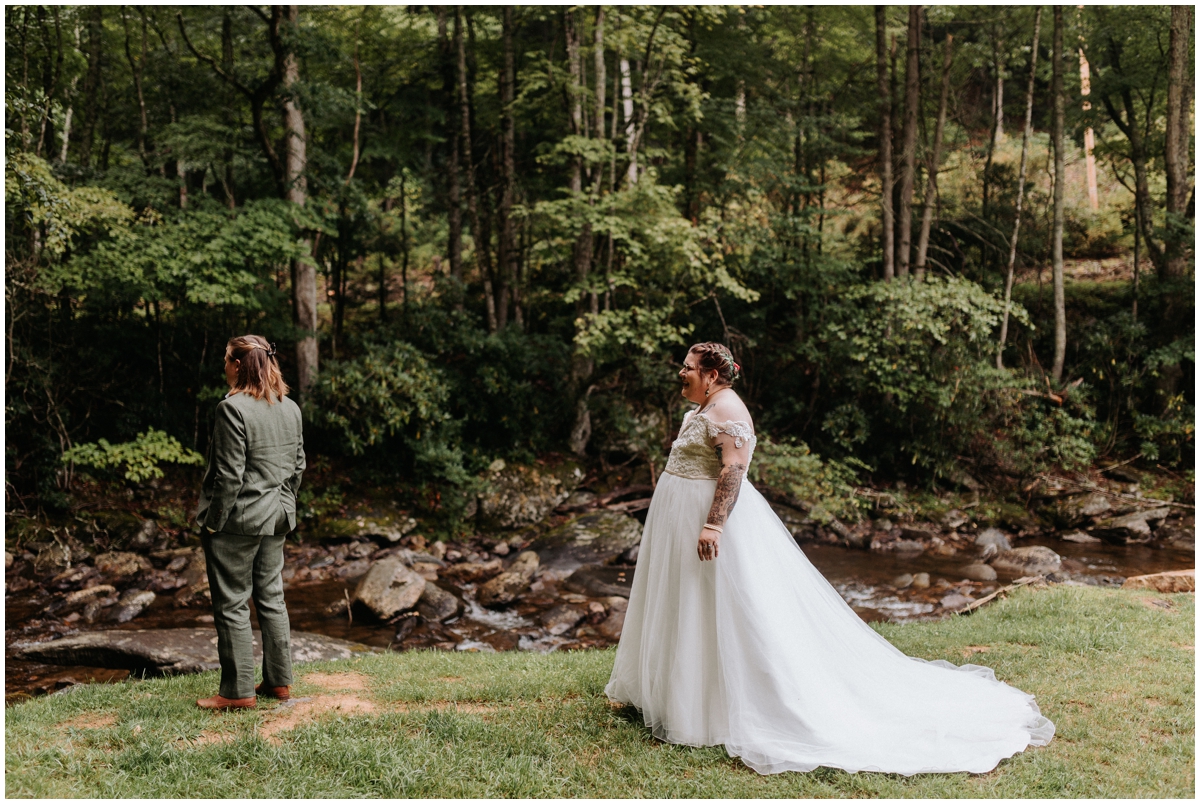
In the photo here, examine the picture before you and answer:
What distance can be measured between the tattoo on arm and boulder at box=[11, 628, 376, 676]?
4.46 metres

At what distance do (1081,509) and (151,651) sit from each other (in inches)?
567

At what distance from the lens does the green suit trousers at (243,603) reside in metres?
4.44

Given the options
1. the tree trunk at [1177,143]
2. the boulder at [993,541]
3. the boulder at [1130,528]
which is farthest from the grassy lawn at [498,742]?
the tree trunk at [1177,143]

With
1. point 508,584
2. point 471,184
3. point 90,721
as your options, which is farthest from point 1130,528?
point 90,721

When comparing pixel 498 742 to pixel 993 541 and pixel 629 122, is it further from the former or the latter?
pixel 629 122

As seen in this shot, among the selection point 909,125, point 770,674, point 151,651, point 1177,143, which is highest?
point 909,125

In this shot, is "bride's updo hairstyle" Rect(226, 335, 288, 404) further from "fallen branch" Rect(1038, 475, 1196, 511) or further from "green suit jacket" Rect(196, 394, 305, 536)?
"fallen branch" Rect(1038, 475, 1196, 511)

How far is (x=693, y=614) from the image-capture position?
13.5 feet

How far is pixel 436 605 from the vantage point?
9.23 meters

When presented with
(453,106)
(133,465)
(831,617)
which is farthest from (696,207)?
(831,617)

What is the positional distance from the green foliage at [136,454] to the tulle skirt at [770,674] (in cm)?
905

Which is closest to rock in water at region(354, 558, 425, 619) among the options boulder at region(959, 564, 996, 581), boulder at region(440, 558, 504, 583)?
boulder at region(440, 558, 504, 583)

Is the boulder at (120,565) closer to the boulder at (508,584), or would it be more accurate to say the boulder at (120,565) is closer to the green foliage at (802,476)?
the boulder at (508,584)

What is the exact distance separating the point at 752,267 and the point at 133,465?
36.8 ft
